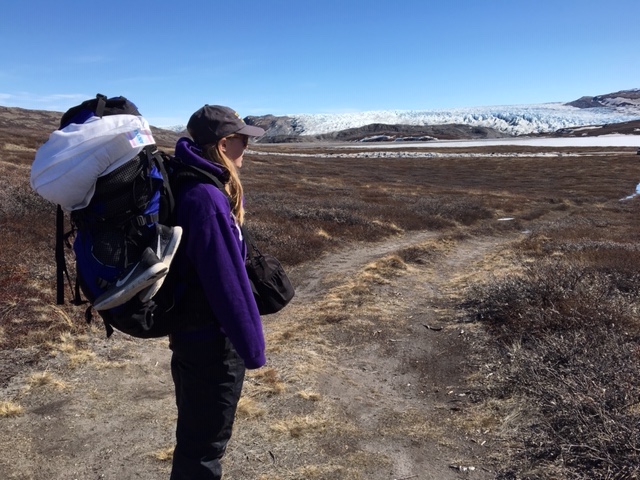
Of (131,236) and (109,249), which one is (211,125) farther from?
(109,249)

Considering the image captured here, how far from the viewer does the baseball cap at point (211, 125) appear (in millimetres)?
2814

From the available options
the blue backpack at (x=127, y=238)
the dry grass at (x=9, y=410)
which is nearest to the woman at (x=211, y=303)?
the blue backpack at (x=127, y=238)

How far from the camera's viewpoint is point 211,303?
2617mm

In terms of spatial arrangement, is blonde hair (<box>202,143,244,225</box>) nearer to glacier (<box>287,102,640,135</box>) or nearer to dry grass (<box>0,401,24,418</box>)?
dry grass (<box>0,401,24,418</box>)

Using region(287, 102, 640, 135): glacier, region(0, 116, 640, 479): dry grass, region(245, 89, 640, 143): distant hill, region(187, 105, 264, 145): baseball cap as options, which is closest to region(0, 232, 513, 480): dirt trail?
region(0, 116, 640, 479): dry grass

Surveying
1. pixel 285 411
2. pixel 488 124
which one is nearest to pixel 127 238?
pixel 285 411

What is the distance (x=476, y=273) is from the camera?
11.5 m

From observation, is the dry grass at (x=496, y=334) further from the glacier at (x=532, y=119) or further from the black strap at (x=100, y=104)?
the glacier at (x=532, y=119)

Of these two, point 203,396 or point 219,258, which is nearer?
point 219,258

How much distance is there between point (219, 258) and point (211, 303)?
0.25m

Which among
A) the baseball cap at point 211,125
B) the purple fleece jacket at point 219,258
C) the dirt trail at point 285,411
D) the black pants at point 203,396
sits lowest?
the dirt trail at point 285,411

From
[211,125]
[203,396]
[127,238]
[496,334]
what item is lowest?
[496,334]

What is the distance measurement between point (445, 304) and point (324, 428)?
475 cm

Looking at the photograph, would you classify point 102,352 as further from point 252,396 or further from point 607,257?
point 607,257
